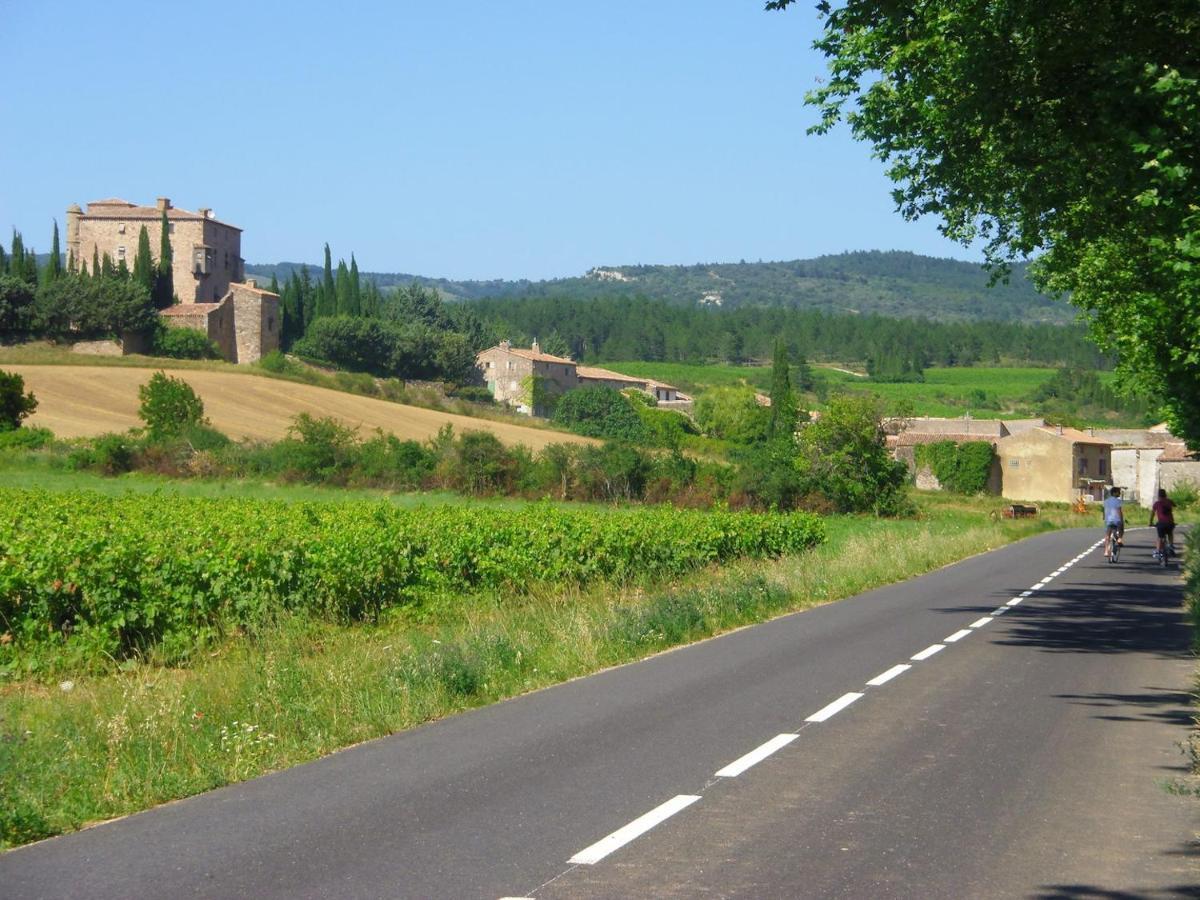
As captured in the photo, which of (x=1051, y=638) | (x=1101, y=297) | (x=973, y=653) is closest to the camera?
(x=973, y=653)

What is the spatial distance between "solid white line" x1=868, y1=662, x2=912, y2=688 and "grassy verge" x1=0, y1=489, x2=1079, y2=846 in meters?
2.74

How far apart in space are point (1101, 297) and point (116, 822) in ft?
95.0

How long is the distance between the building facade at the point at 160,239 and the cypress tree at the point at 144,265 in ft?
24.5

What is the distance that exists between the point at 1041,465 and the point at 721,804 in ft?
312

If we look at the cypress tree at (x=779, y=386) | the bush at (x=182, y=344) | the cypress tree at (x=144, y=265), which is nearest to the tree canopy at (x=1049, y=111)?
the cypress tree at (x=779, y=386)

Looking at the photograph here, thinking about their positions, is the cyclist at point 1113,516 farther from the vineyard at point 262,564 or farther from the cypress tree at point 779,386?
the cypress tree at point 779,386

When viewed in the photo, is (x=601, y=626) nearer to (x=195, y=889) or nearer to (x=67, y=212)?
(x=195, y=889)

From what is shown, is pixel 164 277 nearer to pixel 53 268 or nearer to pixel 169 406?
pixel 53 268

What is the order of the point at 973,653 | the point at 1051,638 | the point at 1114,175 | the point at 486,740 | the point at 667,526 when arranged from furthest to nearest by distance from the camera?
the point at 667,526 → the point at 1051,638 → the point at 973,653 → the point at 1114,175 → the point at 486,740

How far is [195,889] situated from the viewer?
5871mm

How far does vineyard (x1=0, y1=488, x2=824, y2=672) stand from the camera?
48.4ft

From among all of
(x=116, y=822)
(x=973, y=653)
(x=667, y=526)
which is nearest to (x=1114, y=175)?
(x=973, y=653)

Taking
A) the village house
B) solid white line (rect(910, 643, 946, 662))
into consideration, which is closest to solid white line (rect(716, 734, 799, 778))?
solid white line (rect(910, 643, 946, 662))

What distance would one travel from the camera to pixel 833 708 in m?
10.7
